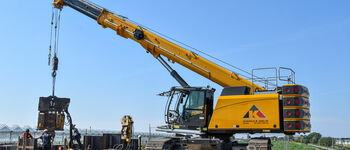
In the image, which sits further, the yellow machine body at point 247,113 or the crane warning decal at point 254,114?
the crane warning decal at point 254,114

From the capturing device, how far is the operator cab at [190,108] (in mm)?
14203

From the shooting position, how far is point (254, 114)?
1294 centimetres

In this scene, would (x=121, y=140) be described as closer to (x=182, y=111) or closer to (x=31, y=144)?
(x=31, y=144)

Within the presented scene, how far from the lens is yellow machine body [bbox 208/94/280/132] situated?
12.7 m

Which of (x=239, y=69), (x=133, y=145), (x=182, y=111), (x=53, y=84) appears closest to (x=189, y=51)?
(x=239, y=69)

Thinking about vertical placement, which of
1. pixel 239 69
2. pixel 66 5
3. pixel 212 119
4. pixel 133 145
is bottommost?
pixel 133 145

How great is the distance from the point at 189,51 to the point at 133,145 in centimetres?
716

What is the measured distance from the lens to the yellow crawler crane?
12555mm

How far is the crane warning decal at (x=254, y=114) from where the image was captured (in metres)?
12.8

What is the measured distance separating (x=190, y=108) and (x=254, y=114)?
2868 millimetres

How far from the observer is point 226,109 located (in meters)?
13.4

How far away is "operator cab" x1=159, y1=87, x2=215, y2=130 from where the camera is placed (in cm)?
1420

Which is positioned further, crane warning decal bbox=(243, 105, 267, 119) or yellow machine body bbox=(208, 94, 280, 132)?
crane warning decal bbox=(243, 105, 267, 119)

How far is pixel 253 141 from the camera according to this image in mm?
13148
